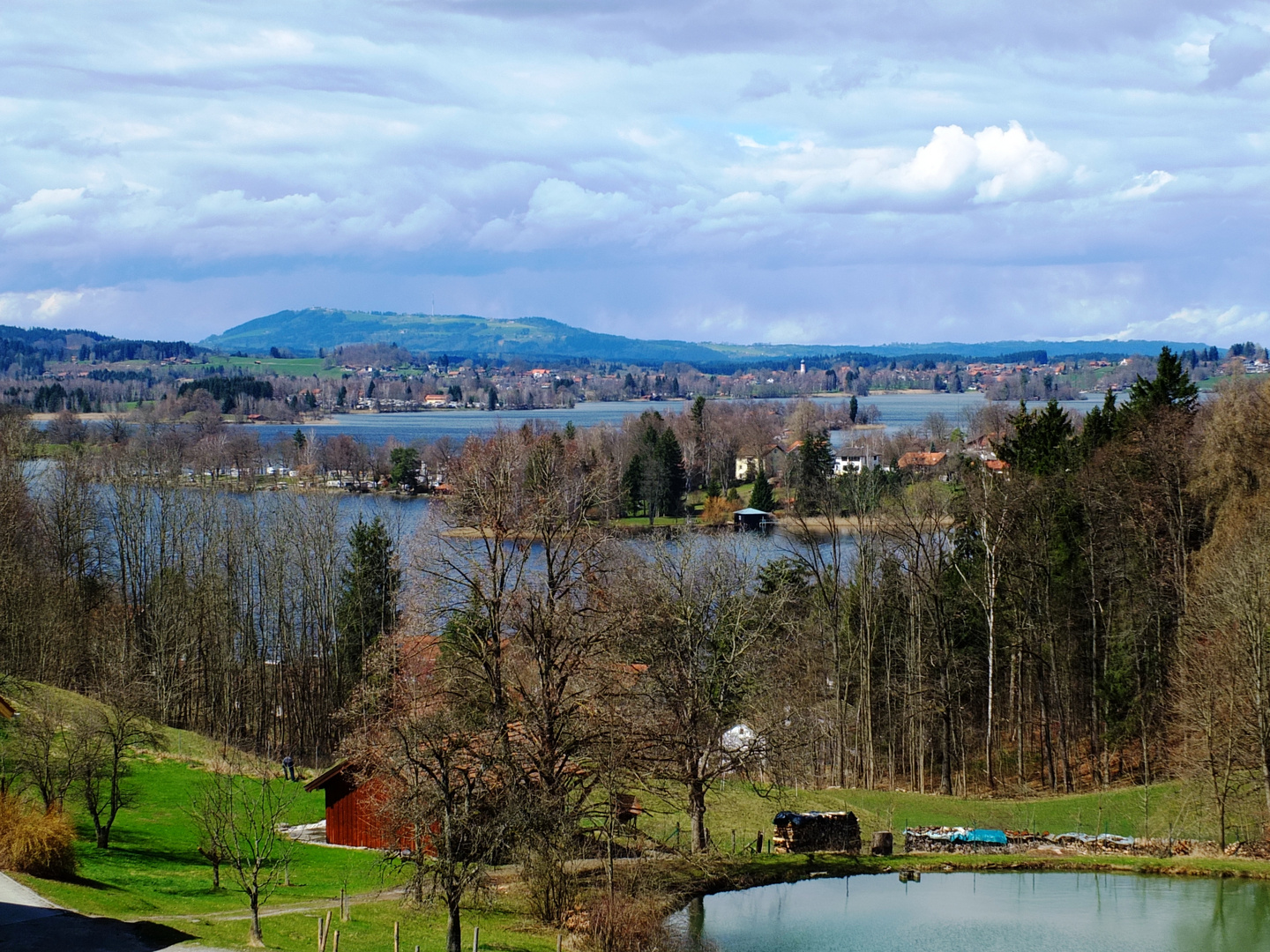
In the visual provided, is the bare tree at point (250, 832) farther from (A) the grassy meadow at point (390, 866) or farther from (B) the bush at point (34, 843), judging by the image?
(B) the bush at point (34, 843)

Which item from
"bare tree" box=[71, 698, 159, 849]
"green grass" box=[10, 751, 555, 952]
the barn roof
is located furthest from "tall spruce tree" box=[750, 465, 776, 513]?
"bare tree" box=[71, 698, 159, 849]

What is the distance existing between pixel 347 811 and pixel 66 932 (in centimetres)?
1420

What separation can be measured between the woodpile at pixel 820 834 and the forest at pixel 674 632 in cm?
164

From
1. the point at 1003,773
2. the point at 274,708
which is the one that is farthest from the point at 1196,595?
the point at 274,708

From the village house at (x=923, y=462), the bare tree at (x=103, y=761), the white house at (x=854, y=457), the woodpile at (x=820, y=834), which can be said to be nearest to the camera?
the bare tree at (x=103, y=761)

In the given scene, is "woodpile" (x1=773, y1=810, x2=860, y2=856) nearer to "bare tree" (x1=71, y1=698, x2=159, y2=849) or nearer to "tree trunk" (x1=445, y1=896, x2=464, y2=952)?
"tree trunk" (x1=445, y1=896, x2=464, y2=952)

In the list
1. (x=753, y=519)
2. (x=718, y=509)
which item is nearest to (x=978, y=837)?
(x=753, y=519)

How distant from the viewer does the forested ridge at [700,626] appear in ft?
92.7

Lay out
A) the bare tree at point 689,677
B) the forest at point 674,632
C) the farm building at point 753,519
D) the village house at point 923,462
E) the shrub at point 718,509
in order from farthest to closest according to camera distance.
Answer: the shrub at point 718,509 < the village house at point 923,462 < the farm building at point 753,519 < the bare tree at point 689,677 < the forest at point 674,632

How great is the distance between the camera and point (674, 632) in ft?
106

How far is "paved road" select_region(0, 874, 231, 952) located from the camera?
57.2 ft

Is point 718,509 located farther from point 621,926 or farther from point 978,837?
point 621,926

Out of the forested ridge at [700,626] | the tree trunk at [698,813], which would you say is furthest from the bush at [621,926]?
the tree trunk at [698,813]

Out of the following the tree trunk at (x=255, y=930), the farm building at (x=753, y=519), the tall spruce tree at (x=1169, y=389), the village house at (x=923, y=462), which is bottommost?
the tree trunk at (x=255, y=930)
